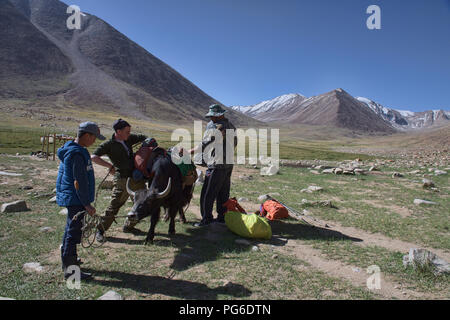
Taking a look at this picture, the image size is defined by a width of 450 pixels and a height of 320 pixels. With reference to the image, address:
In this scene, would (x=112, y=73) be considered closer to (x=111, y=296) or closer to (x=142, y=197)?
→ (x=142, y=197)

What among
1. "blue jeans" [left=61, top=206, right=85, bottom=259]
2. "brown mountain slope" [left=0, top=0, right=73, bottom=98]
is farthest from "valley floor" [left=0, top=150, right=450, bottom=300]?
"brown mountain slope" [left=0, top=0, right=73, bottom=98]

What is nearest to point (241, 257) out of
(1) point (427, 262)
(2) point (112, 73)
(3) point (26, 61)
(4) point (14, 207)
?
(1) point (427, 262)

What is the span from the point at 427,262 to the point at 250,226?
2792mm

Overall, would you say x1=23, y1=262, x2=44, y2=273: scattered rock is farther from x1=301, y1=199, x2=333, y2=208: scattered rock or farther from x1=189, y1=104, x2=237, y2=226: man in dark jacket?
x1=301, y1=199, x2=333, y2=208: scattered rock

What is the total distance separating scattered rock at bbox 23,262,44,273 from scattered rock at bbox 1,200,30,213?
3051mm

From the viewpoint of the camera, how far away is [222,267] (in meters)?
4.11

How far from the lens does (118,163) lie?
5027 millimetres

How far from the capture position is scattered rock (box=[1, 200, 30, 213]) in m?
6.14

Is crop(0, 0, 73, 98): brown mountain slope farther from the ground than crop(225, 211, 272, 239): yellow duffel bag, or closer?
farther from the ground

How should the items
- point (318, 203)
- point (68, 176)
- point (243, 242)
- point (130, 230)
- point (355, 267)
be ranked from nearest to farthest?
point (68, 176) < point (355, 267) < point (243, 242) < point (130, 230) < point (318, 203)

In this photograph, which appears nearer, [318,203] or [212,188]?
[212,188]

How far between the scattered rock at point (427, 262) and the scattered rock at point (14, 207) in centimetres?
798

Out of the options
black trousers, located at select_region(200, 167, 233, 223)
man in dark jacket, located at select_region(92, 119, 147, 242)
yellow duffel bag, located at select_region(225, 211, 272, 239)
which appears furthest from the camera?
black trousers, located at select_region(200, 167, 233, 223)

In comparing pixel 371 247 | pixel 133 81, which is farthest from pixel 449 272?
pixel 133 81
